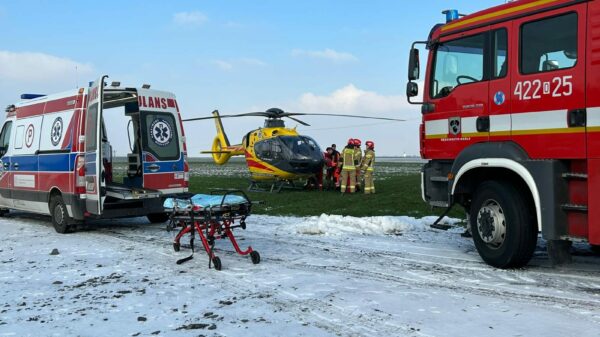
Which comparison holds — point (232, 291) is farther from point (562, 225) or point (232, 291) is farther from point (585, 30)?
point (585, 30)

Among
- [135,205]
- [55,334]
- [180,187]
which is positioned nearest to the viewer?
[55,334]

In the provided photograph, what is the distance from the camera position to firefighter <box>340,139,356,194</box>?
15.9 m

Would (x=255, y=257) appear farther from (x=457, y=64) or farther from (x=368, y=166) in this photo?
(x=368, y=166)

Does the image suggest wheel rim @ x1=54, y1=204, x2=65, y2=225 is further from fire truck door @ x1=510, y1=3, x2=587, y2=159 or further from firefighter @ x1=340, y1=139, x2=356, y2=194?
firefighter @ x1=340, y1=139, x2=356, y2=194

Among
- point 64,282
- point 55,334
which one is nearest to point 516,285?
point 55,334

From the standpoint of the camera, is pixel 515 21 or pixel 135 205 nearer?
pixel 515 21

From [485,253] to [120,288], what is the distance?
13.7ft

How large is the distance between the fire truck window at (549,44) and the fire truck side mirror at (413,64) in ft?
4.89

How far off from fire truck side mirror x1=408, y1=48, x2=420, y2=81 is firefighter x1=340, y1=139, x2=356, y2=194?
9.10 m

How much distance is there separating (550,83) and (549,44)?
17.7 inches

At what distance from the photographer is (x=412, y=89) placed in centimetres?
675

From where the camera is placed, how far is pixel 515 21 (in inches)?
222

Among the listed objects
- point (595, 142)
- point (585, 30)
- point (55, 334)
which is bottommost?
point (55, 334)

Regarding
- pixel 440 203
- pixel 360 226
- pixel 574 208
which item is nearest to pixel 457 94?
pixel 440 203
